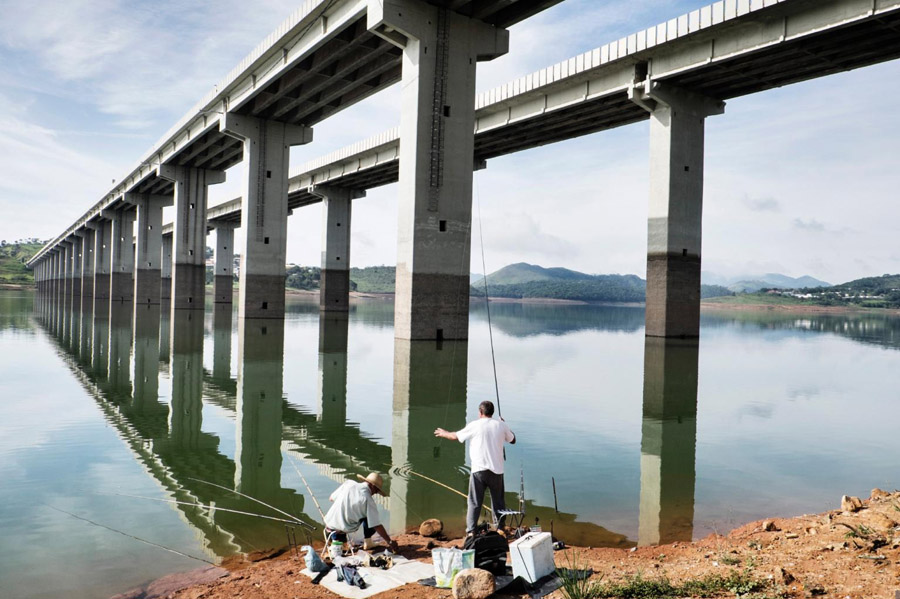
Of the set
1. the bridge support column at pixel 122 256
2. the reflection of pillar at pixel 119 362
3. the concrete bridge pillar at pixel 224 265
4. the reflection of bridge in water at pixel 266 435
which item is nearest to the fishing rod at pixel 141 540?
the reflection of bridge in water at pixel 266 435

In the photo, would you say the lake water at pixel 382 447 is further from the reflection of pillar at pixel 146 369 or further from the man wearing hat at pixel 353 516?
the man wearing hat at pixel 353 516

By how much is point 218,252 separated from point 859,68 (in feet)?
262

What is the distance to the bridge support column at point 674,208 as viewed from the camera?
107ft

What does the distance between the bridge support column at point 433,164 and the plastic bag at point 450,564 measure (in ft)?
64.3

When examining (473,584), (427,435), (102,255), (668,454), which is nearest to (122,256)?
(102,255)

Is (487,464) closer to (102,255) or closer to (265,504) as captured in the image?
(265,504)

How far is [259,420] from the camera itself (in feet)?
43.5

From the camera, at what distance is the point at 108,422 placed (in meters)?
12.8

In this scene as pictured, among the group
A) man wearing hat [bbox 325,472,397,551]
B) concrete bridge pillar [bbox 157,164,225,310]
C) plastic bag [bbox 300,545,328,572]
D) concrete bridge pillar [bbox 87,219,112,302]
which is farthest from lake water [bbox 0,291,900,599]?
concrete bridge pillar [bbox 87,219,112,302]

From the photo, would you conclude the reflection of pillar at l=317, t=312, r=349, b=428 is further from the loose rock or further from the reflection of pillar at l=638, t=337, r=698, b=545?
the loose rock

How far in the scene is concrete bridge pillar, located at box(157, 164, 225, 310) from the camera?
189ft

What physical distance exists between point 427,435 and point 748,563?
723 centimetres

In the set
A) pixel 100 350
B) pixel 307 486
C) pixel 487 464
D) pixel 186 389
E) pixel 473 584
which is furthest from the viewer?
pixel 100 350

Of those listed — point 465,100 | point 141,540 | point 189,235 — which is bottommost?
point 141,540
